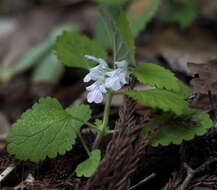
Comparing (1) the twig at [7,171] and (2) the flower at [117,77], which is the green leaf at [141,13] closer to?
(2) the flower at [117,77]

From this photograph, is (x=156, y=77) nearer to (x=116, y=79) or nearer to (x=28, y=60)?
(x=116, y=79)

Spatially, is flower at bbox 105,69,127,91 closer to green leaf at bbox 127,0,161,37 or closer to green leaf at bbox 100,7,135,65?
green leaf at bbox 100,7,135,65

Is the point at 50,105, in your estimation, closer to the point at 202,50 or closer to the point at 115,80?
the point at 115,80

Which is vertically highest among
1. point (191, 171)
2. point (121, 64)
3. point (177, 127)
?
point (121, 64)

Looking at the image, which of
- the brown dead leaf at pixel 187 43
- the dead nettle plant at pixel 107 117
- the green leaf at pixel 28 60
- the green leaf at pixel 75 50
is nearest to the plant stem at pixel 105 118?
the dead nettle plant at pixel 107 117

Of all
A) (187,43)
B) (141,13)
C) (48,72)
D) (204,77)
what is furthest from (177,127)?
(48,72)

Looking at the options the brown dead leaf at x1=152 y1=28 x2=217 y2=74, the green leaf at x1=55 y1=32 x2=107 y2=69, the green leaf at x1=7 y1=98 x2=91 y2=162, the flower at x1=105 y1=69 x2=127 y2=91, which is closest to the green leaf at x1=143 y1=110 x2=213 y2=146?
Result: the flower at x1=105 y1=69 x2=127 y2=91
